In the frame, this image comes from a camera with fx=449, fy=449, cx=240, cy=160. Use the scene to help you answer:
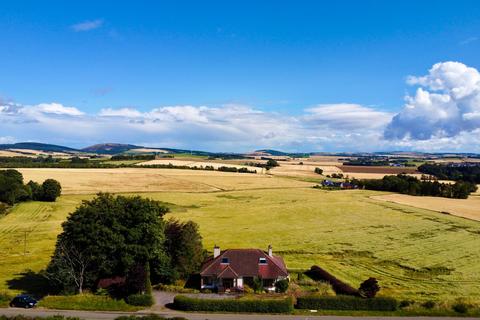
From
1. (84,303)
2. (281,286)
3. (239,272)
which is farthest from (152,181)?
(84,303)

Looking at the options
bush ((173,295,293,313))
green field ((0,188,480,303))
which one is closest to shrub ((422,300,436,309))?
green field ((0,188,480,303))

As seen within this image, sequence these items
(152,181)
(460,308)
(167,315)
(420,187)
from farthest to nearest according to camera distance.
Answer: (152,181) < (420,187) < (460,308) < (167,315)

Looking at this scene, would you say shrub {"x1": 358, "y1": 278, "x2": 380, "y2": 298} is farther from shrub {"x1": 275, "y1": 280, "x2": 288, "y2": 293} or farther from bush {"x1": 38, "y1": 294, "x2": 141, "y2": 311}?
bush {"x1": 38, "y1": 294, "x2": 141, "y2": 311}

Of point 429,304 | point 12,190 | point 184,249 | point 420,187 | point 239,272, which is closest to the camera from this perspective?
point 429,304

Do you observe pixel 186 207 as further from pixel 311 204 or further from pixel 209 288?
pixel 209 288

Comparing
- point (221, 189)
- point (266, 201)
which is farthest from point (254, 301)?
point (221, 189)

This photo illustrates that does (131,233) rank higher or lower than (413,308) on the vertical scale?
higher

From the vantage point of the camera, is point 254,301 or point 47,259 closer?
point 254,301

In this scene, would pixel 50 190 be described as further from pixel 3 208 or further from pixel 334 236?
pixel 334 236
